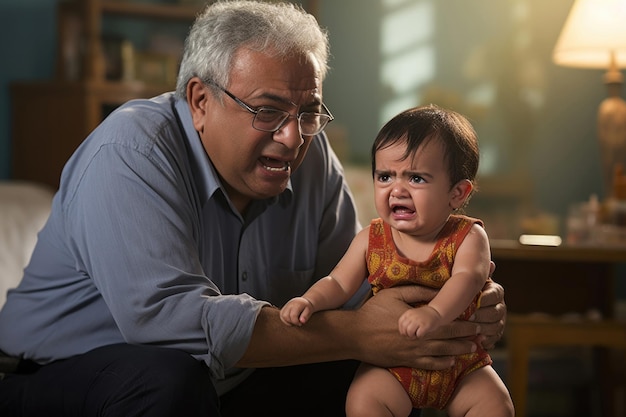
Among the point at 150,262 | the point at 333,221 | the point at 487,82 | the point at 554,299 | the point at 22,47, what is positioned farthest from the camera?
the point at 487,82

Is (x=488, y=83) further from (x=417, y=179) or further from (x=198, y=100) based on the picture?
(x=417, y=179)

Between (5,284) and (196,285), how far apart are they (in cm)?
132

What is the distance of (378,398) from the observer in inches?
65.7

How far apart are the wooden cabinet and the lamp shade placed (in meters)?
1.49

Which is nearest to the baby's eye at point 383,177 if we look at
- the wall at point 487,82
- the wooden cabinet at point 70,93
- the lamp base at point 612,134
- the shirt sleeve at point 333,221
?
the shirt sleeve at point 333,221

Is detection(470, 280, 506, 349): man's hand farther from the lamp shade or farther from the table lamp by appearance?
the lamp shade

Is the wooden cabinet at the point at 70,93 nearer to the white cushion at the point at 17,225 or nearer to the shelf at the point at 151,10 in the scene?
the shelf at the point at 151,10

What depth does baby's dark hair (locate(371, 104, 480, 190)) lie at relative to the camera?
5.31 ft

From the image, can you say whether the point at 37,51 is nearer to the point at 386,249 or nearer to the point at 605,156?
the point at 605,156

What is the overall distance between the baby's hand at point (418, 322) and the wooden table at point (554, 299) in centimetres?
136

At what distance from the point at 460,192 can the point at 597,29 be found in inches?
74.1

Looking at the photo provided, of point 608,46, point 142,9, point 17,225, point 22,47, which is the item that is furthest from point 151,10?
point 608,46

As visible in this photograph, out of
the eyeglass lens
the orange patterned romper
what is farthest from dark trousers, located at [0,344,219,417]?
the eyeglass lens

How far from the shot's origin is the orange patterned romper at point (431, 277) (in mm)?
1671
